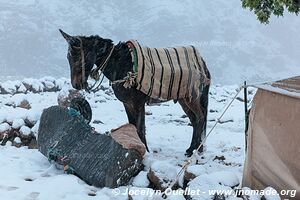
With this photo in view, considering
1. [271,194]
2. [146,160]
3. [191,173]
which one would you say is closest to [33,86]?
[146,160]

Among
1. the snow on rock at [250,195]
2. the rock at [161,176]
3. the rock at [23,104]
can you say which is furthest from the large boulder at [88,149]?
the rock at [23,104]

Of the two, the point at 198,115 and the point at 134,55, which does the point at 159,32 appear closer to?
the point at 198,115

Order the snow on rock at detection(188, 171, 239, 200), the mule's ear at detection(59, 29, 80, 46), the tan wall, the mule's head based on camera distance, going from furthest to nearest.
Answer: the mule's head, the mule's ear at detection(59, 29, 80, 46), the snow on rock at detection(188, 171, 239, 200), the tan wall

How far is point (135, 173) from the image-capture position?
532cm

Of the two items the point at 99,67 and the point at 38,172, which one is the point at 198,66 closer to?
the point at 99,67

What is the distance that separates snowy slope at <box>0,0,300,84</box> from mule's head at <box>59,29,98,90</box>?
40.5 metres

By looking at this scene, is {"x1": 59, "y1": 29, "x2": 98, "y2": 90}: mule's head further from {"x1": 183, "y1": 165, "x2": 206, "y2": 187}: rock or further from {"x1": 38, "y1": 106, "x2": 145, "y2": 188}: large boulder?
{"x1": 183, "y1": 165, "x2": 206, "y2": 187}: rock

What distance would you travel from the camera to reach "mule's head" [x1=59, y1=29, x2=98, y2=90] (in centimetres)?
600

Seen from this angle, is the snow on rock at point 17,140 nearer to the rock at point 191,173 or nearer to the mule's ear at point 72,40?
the mule's ear at point 72,40

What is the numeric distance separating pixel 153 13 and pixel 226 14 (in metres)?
14.2

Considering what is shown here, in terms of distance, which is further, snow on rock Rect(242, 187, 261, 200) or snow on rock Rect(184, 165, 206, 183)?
snow on rock Rect(184, 165, 206, 183)

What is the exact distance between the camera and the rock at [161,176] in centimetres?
480

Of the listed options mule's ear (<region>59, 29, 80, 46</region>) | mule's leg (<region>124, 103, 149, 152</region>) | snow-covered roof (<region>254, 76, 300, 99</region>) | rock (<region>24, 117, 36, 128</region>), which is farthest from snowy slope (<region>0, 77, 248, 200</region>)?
mule's ear (<region>59, 29, 80, 46</region>)

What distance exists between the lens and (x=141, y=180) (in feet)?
16.7
